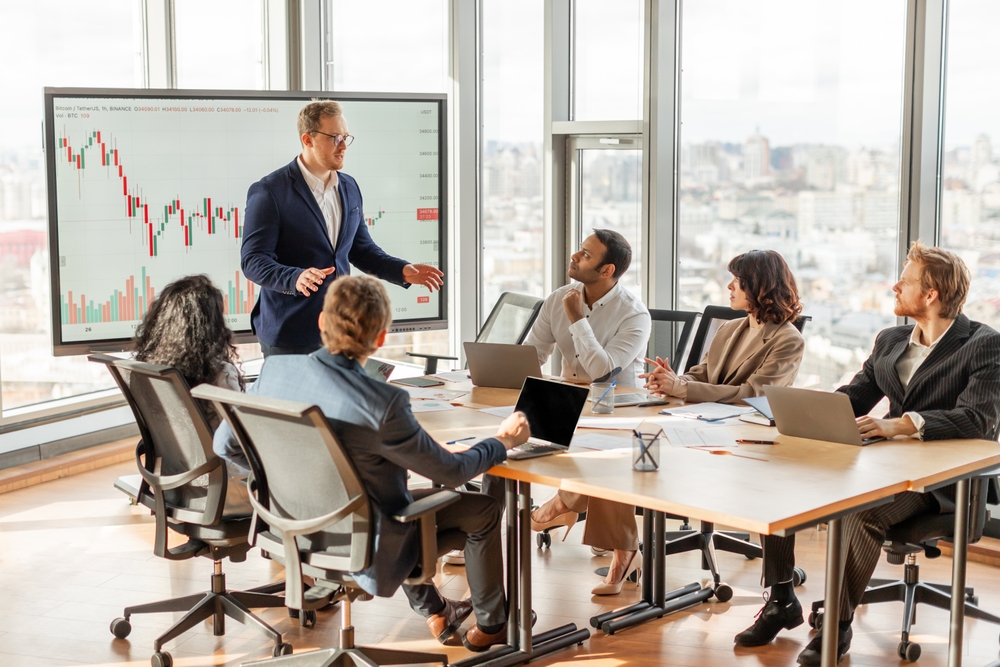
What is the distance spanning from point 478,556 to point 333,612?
2.86ft

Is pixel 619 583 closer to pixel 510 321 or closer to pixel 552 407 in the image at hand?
pixel 552 407

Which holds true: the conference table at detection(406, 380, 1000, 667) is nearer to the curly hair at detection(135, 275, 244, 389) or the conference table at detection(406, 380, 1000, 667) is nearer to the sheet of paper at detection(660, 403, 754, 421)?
the sheet of paper at detection(660, 403, 754, 421)

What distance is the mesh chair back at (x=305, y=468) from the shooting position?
2.52m

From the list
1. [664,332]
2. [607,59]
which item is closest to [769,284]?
[664,332]

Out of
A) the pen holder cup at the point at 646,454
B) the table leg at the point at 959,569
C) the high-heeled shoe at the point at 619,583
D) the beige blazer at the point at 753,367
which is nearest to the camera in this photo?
the pen holder cup at the point at 646,454

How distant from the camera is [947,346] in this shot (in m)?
3.25

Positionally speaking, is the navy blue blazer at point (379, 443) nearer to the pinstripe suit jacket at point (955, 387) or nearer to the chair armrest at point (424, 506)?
the chair armrest at point (424, 506)

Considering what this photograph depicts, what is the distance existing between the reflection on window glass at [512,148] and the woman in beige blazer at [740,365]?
96.8 inches

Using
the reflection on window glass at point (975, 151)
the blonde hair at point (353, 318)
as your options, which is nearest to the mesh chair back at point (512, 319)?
the reflection on window glass at point (975, 151)

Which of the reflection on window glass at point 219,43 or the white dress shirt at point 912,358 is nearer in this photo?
the white dress shirt at point 912,358

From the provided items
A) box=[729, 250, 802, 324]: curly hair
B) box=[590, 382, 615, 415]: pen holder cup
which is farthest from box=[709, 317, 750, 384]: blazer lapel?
box=[590, 382, 615, 415]: pen holder cup

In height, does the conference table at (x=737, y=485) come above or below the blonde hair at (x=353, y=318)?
below

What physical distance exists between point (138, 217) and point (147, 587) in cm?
190

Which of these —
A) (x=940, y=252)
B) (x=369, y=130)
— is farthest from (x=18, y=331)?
(x=940, y=252)
